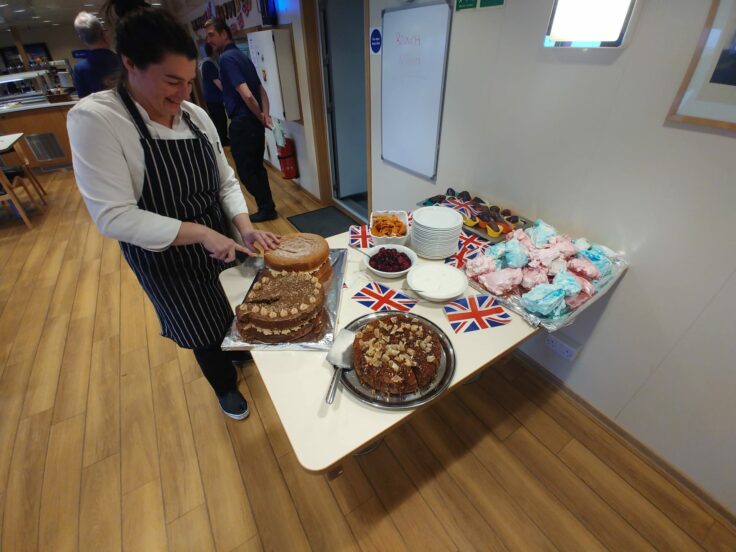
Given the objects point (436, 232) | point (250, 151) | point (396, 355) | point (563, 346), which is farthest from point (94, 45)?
point (563, 346)

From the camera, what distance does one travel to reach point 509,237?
133 centimetres

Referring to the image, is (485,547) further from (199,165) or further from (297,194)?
(297,194)

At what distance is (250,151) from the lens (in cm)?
296

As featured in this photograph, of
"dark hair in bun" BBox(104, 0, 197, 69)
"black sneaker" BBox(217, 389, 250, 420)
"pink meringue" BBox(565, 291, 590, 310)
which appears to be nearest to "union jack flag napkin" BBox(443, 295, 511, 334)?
"pink meringue" BBox(565, 291, 590, 310)

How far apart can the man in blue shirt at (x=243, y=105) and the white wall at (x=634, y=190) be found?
A: 183cm

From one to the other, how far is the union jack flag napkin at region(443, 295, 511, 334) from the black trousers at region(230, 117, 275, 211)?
2.59 meters

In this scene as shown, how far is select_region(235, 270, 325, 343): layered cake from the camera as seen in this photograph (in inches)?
36.3

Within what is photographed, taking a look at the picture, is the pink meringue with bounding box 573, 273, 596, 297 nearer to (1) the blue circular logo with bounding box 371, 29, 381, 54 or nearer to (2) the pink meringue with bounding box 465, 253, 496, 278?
(2) the pink meringue with bounding box 465, 253, 496, 278

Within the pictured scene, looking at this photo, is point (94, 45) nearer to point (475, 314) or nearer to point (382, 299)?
point (382, 299)

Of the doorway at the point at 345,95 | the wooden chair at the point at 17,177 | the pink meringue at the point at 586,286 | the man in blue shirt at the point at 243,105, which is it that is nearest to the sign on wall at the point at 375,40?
the doorway at the point at 345,95

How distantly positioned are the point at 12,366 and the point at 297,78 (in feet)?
10.1

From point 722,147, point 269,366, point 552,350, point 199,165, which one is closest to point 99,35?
point 199,165

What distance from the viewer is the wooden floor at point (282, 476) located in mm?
1242

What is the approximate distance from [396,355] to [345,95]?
117 inches
